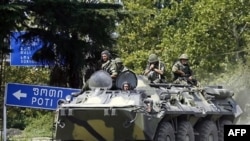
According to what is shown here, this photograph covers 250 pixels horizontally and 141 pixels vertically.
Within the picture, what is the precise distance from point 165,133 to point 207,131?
8.85 ft

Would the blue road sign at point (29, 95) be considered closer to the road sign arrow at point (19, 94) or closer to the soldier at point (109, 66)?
the road sign arrow at point (19, 94)

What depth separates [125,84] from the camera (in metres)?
14.7

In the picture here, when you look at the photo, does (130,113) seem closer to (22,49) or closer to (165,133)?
(165,133)

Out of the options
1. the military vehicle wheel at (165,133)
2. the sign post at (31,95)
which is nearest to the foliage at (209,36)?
the sign post at (31,95)

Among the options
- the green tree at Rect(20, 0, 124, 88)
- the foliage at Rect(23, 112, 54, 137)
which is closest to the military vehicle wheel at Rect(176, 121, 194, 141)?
the green tree at Rect(20, 0, 124, 88)

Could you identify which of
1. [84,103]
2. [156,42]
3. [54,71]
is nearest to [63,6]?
[54,71]

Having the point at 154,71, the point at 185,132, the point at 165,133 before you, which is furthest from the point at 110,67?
Result: the point at 165,133

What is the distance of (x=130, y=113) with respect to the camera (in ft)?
43.7

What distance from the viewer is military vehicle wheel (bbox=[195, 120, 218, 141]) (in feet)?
54.1

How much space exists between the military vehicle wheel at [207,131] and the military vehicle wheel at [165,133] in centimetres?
199

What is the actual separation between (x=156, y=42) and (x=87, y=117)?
27.1m

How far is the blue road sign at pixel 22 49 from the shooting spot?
21.8 metres

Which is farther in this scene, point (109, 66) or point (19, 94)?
point (19, 94)

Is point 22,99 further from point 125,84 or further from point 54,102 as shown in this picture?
point 125,84
